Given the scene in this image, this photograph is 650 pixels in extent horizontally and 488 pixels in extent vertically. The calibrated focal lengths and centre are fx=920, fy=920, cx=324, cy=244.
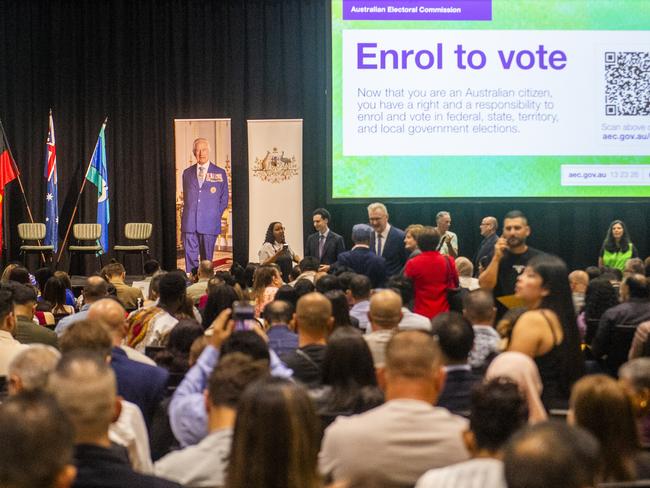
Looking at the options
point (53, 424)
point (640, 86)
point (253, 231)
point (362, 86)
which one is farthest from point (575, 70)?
point (53, 424)

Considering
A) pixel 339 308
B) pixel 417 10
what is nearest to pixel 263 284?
pixel 339 308

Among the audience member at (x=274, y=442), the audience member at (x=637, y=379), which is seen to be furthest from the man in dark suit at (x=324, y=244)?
the audience member at (x=274, y=442)

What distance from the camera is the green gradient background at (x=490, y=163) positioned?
10312 mm

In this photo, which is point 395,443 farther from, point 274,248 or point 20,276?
point 274,248

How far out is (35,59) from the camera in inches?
529

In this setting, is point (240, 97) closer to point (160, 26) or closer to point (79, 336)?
point (160, 26)

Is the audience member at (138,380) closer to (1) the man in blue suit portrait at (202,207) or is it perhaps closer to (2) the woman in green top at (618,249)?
(2) the woman in green top at (618,249)

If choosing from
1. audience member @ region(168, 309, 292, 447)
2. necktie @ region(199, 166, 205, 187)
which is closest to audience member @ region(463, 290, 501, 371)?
audience member @ region(168, 309, 292, 447)

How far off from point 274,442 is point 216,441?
56cm

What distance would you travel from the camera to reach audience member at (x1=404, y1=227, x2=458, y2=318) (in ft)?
19.4

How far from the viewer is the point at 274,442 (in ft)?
6.12

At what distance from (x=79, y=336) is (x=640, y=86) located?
877 centimetres

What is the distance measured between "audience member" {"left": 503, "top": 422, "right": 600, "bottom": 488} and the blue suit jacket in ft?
35.3

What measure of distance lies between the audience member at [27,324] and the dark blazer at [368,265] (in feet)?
7.39
